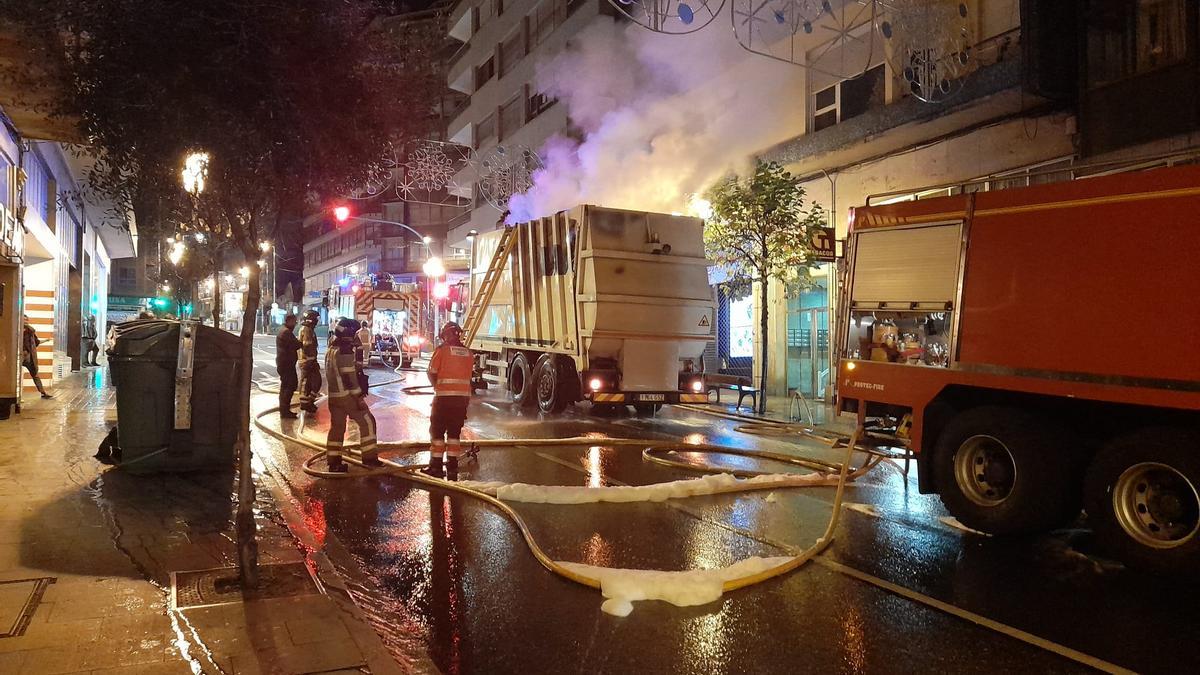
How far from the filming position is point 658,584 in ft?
14.9

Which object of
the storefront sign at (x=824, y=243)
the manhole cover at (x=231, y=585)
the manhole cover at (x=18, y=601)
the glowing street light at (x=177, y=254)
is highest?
the glowing street light at (x=177, y=254)

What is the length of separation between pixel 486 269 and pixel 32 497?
35.6 ft

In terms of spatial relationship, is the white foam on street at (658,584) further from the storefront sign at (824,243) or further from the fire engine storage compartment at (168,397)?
the storefront sign at (824,243)

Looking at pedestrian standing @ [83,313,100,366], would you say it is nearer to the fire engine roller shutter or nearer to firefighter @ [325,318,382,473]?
firefighter @ [325,318,382,473]

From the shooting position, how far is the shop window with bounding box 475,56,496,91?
35.0 m

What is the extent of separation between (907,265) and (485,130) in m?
31.1

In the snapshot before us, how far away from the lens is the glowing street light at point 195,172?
15.9 ft

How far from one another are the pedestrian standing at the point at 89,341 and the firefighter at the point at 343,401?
21065 mm

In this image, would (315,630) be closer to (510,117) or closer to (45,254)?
(45,254)

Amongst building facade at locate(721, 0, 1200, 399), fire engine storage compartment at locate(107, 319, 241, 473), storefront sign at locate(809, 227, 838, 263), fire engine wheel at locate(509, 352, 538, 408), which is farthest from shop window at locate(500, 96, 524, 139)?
Answer: fire engine storage compartment at locate(107, 319, 241, 473)

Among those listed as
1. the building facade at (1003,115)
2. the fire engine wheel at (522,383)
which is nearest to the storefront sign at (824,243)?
the building facade at (1003,115)

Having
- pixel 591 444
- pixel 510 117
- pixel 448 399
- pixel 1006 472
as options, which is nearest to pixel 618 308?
pixel 591 444

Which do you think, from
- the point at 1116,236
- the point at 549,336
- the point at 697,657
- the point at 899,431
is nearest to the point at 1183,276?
the point at 1116,236

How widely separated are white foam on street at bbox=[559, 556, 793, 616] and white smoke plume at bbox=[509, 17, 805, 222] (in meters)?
14.2
